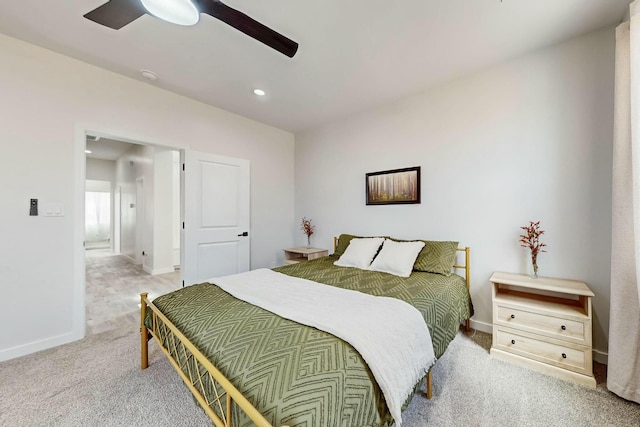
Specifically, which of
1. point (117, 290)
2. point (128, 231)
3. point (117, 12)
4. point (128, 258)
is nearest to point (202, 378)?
point (117, 12)

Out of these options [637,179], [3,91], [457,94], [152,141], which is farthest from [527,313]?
[3,91]

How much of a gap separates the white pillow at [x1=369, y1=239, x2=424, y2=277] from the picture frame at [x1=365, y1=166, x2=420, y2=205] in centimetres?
66

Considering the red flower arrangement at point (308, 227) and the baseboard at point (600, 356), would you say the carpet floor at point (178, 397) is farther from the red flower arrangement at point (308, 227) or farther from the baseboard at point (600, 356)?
the red flower arrangement at point (308, 227)

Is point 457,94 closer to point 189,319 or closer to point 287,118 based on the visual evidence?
point 287,118

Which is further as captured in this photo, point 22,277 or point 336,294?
point 22,277

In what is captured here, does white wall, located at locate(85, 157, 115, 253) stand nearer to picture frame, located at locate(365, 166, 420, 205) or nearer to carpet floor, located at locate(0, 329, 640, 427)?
carpet floor, located at locate(0, 329, 640, 427)

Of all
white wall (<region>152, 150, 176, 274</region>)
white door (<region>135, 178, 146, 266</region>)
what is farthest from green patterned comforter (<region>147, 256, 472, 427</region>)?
white door (<region>135, 178, 146, 266</region>)

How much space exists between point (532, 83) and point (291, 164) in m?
3.41

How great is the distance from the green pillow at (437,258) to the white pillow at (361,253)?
0.48 meters

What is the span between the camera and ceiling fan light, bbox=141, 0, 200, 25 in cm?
133

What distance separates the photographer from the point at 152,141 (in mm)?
2949

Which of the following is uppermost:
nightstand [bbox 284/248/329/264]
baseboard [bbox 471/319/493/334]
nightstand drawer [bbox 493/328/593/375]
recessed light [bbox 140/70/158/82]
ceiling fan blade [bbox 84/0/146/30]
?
recessed light [bbox 140/70/158/82]

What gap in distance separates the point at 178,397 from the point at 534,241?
312 cm

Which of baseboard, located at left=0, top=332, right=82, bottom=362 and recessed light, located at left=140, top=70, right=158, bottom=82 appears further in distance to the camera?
recessed light, located at left=140, top=70, right=158, bottom=82
